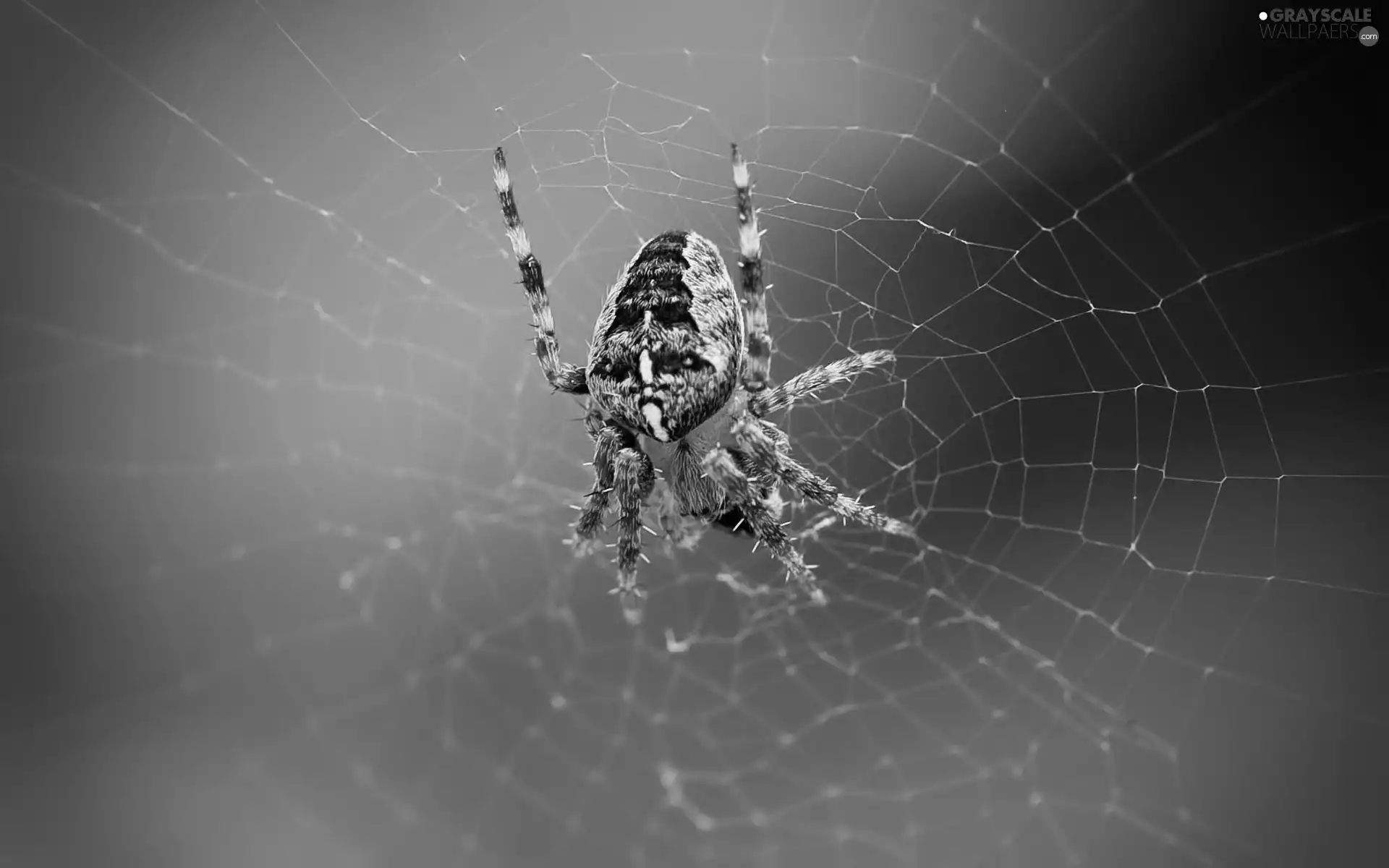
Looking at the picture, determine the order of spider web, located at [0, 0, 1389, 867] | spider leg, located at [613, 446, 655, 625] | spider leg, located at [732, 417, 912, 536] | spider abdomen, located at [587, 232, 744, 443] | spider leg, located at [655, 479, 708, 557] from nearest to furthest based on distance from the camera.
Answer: spider abdomen, located at [587, 232, 744, 443], spider leg, located at [732, 417, 912, 536], spider leg, located at [613, 446, 655, 625], spider leg, located at [655, 479, 708, 557], spider web, located at [0, 0, 1389, 867]

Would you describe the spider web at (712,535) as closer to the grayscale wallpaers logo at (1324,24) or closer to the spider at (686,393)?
the grayscale wallpaers logo at (1324,24)

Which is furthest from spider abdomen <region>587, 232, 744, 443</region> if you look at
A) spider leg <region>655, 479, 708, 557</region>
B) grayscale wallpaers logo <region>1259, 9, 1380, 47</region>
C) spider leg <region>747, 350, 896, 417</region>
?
grayscale wallpaers logo <region>1259, 9, 1380, 47</region>

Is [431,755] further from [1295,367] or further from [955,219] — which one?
[1295,367]

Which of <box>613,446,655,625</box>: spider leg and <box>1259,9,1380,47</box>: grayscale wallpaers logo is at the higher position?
<box>1259,9,1380,47</box>: grayscale wallpaers logo

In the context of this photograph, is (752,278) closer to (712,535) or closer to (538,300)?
(538,300)

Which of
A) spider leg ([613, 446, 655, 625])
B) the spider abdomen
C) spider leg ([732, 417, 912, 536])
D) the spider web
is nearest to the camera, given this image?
the spider abdomen

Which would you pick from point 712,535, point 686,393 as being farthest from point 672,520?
point 712,535

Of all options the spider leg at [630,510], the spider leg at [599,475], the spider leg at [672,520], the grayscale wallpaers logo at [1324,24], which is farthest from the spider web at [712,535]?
the spider leg at [599,475]

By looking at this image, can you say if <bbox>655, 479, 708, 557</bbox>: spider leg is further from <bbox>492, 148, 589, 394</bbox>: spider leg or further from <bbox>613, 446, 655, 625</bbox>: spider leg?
<bbox>492, 148, 589, 394</bbox>: spider leg

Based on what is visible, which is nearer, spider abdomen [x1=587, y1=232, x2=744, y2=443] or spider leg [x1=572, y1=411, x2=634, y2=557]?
spider abdomen [x1=587, y1=232, x2=744, y2=443]
